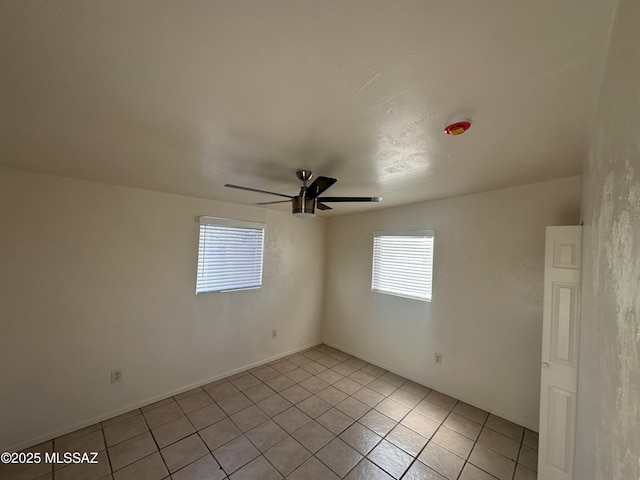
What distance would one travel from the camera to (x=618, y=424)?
59cm

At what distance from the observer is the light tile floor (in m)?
1.90

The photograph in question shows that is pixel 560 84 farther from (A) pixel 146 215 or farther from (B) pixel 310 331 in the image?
(B) pixel 310 331

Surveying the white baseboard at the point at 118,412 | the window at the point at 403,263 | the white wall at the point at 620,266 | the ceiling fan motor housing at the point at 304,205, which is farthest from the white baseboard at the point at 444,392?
the ceiling fan motor housing at the point at 304,205

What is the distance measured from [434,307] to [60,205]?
4.06 meters

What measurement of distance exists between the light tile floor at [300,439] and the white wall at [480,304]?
0.29 meters

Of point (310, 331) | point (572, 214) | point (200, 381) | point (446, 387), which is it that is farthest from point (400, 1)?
point (310, 331)

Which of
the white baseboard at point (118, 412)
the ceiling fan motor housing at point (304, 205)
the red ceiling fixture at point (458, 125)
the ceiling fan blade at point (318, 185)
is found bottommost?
the white baseboard at point (118, 412)

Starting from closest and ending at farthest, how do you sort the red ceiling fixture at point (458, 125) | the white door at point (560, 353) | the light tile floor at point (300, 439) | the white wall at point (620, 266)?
1. the white wall at point (620, 266)
2. the red ceiling fixture at point (458, 125)
3. the white door at point (560, 353)
4. the light tile floor at point (300, 439)

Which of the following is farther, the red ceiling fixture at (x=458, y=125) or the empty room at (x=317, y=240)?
the red ceiling fixture at (x=458, y=125)

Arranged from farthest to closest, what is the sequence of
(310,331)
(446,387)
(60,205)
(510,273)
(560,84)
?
(310,331), (446,387), (510,273), (60,205), (560,84)

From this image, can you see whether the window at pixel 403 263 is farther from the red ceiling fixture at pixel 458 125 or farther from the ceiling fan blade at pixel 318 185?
the red ceiling fixture at pixel 458 125

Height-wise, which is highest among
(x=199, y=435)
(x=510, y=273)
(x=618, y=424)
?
(x=510, y=273)

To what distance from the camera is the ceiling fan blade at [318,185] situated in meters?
1.74

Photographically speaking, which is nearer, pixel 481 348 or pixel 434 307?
pixel 481 348
